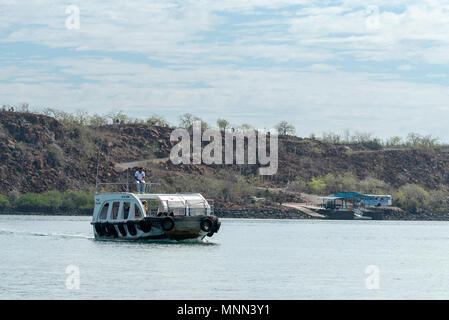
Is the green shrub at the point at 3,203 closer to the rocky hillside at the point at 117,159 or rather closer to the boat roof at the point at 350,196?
the rocky hillside at the point at 117,159

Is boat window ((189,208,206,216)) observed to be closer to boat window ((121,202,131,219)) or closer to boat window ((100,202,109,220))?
boat window ((121,202,131,219))

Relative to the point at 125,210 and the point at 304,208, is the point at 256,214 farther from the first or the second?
the point at 125,210

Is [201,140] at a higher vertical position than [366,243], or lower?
higher

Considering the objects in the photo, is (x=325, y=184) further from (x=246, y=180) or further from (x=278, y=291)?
(x=278, y=291)

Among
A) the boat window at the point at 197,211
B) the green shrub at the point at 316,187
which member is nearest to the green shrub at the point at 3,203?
the green shrub at the point at 316,187

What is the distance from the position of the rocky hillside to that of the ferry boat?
94252 millimetres

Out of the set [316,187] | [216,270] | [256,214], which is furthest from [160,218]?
[316,187]

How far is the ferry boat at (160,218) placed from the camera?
173 ft

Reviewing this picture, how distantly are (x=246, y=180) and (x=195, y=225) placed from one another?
114 meters

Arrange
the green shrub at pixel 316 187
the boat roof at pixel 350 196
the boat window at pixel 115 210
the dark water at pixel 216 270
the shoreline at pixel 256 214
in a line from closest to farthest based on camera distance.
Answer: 1. the dark water at pixel 216 270
2. the boat window at pixel 115 210
3. the shoreline at pixel 256 214
4. the boat roof at pixel 350 196
5. the green shrub at pixel 316 187

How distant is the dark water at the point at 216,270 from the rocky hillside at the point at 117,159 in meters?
90.1

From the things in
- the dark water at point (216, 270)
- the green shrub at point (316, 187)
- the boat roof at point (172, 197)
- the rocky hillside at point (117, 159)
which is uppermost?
the rocky hillside at point (117, 159)

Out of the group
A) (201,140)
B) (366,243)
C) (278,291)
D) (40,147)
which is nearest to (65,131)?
(40,147)

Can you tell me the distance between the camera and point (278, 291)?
1383 inches
